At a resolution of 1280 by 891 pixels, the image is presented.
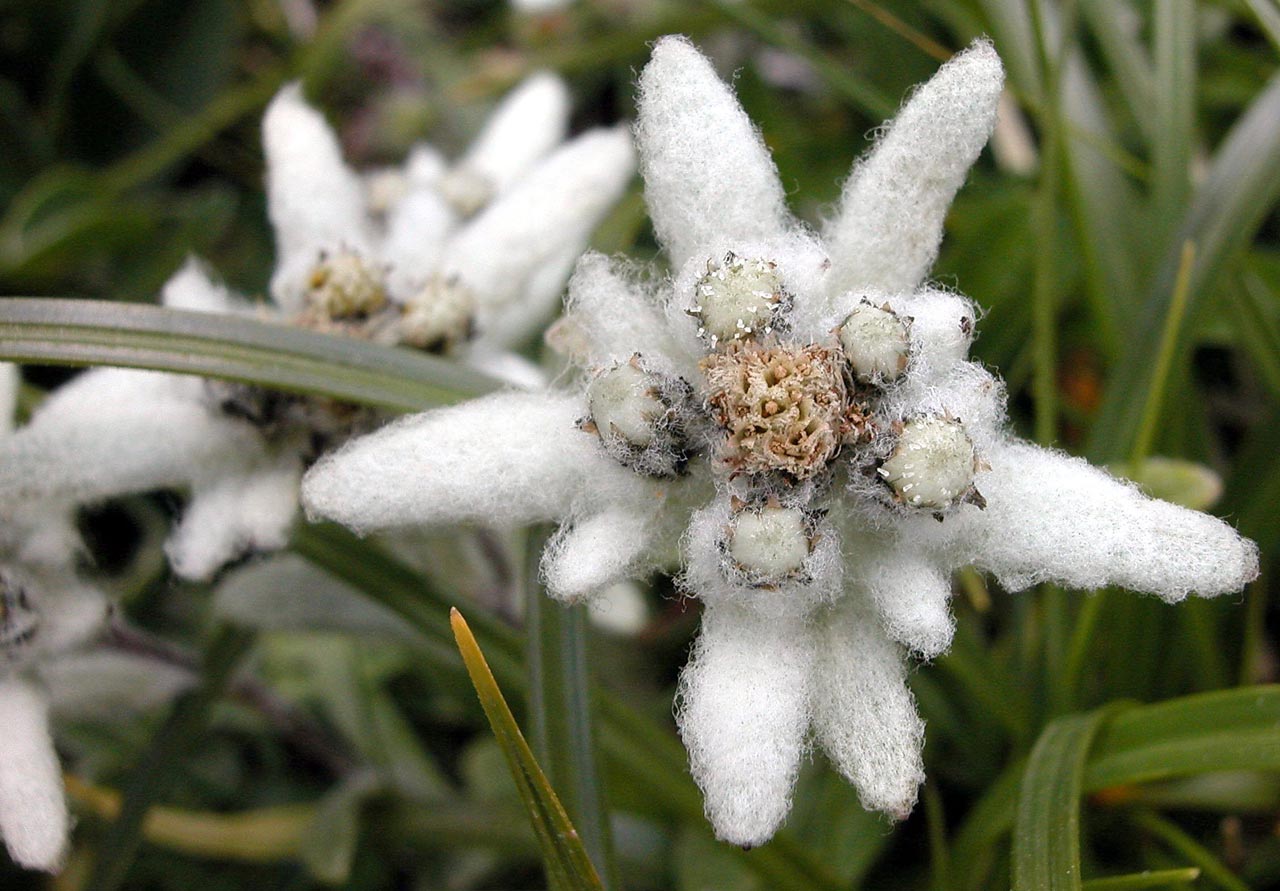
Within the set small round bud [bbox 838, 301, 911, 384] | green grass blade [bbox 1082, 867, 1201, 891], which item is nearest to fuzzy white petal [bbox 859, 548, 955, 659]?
small round bud [bbox 838, 301, 911, 384]

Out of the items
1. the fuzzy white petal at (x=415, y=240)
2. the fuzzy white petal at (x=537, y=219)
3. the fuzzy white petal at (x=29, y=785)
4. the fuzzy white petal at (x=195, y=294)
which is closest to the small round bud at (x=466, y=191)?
the fuzzy white petal at (x=415, y=240)

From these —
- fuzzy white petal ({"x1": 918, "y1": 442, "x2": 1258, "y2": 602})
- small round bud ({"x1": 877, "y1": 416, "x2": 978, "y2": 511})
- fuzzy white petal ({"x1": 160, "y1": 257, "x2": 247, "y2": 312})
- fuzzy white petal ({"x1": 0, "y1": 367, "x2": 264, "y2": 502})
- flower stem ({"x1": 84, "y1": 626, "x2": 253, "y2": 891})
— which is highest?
small round bud ({"x1": 877, "y1": 416, "x2": 978, "y2": 511})

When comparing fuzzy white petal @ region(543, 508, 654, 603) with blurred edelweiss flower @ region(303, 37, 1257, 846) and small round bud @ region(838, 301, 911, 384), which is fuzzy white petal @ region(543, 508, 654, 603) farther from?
small round bud @ region(838, 301, 911, 384)

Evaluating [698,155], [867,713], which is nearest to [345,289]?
[698,155]

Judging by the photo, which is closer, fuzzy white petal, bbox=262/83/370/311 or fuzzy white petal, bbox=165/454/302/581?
fuzzy white petal, bbox=165/454/302/581

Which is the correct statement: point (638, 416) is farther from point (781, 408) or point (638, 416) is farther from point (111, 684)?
point (111, 684)

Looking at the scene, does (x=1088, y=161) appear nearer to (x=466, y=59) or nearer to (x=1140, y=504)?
(x=1140, y=504)

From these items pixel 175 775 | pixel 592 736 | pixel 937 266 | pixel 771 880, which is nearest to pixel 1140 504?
pixel 592 736

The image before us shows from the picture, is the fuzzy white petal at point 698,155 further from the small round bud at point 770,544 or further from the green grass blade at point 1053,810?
the green grass blade at point 1053,810
